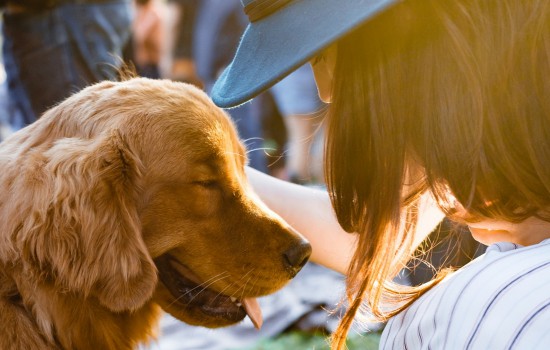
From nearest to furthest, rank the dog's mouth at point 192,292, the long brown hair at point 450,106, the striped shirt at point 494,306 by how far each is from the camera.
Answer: the striped shirt at point 494,306 < the long brown hair at point 450,106 < the dog's mouth at point 192,292

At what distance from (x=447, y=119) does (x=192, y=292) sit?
1252 mm

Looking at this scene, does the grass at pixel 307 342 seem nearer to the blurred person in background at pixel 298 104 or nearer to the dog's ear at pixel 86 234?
the dog's ear at pixel 86 234

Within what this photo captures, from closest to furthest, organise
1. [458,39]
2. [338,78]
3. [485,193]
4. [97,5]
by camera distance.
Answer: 1. [458,39]
2. [485,193]
3. [338,78]
4. [97,5]

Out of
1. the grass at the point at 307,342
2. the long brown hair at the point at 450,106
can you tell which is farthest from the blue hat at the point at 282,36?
the grass at the point at 307,342

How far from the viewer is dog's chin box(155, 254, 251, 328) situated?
2.36 m

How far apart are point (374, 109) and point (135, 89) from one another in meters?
1.11

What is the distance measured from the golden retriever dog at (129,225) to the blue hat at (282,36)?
2.33ft

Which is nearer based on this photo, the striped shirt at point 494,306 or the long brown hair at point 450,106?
the striped shirt at point 494,306

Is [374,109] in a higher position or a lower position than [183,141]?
higher

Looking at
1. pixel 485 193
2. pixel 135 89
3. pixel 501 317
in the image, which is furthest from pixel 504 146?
pixel 135 89

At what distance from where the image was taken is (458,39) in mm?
1412

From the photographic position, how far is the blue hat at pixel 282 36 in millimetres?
1332

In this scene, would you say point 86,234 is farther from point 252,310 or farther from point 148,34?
point 148,34

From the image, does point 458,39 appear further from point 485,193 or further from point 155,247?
point 155,247
